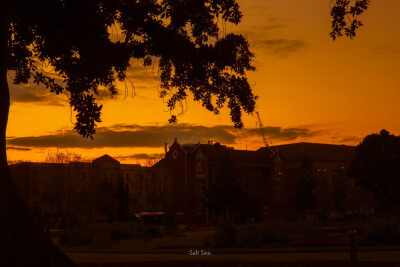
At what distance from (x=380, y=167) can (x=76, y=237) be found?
47285 millimetres

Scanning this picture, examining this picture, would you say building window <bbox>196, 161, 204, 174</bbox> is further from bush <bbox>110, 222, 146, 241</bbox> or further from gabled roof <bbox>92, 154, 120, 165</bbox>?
bush <bbox>110, 222, 146, 241</bbox>

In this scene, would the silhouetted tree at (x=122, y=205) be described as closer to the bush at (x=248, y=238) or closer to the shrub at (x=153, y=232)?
the shrub at (x=153, y=232)

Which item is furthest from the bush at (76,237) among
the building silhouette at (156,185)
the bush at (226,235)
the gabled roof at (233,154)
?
the gabled roof at (233,154)

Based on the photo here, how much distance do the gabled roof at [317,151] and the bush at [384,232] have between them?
111 m

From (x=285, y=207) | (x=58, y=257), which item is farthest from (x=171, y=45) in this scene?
(x=285, y=207)

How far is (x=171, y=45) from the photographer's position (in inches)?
627

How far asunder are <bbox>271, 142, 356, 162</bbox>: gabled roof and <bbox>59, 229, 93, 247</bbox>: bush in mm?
105402

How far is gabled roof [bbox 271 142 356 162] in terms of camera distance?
480 feet

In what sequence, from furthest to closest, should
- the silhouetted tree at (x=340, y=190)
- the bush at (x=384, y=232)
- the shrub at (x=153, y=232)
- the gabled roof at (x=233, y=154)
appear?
the gabled roof at (x=233, y=154) < the silhouetted tree at (x=340, y=190) < the shrub at (x=153, y=232) < the bush at (x=384, y=232)

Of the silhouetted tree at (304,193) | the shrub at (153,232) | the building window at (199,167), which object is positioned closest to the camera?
the shrub at (153,232)

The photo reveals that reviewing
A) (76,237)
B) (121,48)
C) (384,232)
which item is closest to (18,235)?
(121,48)

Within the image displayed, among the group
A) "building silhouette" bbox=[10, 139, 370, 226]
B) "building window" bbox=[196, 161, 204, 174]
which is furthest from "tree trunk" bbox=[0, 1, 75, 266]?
"building window" bbox=[196, 161, 204, 174]

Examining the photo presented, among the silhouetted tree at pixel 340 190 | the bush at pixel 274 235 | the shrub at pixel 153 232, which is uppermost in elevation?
the silhouetted tree at pixel 340 190

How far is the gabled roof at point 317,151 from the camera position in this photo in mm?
146175
